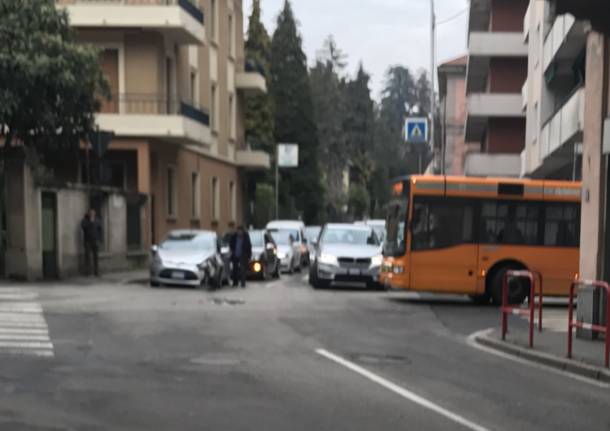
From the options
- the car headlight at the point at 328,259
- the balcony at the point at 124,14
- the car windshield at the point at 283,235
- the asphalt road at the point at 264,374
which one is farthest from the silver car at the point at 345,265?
the balcony at the point at 124,14

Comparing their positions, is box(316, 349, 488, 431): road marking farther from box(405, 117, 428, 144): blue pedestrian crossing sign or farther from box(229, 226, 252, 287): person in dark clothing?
box(405, 117, 428, 144): blue pedestrian crossing sign

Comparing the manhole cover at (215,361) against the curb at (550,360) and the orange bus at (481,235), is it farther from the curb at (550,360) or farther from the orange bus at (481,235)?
the orange bus at (481,235)

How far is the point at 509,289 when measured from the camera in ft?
60.4

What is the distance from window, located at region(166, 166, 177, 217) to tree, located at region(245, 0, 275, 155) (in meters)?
23.6

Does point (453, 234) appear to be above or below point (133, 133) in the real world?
below

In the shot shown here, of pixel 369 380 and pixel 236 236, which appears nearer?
pixel 369 380

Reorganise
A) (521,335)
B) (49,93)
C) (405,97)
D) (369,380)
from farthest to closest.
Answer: (405,97) → (49,93) → (521,335) → (369,380)

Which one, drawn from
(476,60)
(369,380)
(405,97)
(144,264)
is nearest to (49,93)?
(144,264)

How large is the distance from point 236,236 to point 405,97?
13913cm

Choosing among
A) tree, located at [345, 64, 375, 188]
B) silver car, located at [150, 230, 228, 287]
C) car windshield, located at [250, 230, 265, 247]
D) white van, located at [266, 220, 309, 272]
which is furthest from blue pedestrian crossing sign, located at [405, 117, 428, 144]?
tree, located at [345, 64, 375, 188]

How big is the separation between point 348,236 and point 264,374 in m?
14.4

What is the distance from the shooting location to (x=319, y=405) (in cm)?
761

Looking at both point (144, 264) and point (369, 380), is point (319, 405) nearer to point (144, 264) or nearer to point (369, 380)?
point (369, 380)

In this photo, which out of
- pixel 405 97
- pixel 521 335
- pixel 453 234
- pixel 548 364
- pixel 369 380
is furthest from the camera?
pixel 405 97
